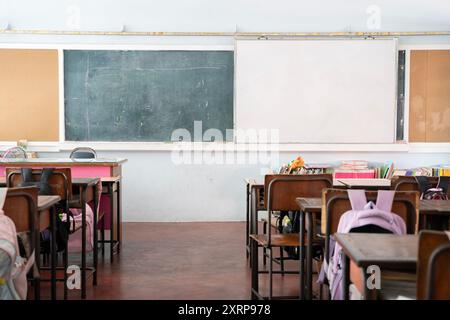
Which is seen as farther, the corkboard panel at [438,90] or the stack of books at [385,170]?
the corkboard panel at [438,90]

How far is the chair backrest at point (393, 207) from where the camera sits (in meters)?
2.57

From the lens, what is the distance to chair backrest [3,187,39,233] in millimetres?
2650

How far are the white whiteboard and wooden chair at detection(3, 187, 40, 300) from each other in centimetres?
471

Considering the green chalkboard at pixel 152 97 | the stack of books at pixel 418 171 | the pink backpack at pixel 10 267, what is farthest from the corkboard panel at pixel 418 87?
the pink backpack at pixel 10 267

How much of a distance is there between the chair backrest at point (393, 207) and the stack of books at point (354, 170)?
4463 millimetres

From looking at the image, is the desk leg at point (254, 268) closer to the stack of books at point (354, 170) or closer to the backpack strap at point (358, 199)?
the backpack strap at point (358, 199)

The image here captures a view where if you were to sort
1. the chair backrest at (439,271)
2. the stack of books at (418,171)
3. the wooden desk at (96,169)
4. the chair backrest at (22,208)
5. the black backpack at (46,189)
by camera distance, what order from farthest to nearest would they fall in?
the stack of books at (418,171)
the wooden desk at (96,169)
the black backpack at (46,189)
the chair backrest at (22,208)
the chair backrest at (439,271)

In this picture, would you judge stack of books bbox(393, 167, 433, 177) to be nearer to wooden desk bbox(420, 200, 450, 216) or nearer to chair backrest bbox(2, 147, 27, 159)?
wooden desk bbox(420, 200, 450, 216)

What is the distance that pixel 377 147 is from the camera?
7289 millimetres

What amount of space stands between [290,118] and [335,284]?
194 inches

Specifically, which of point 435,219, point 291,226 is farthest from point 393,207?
point 291,226

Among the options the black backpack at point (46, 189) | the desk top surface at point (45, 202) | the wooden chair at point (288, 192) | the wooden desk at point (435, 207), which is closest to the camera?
the desk top surface at point (45, 202)

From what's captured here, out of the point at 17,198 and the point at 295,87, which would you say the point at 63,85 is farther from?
the point at 17,198
